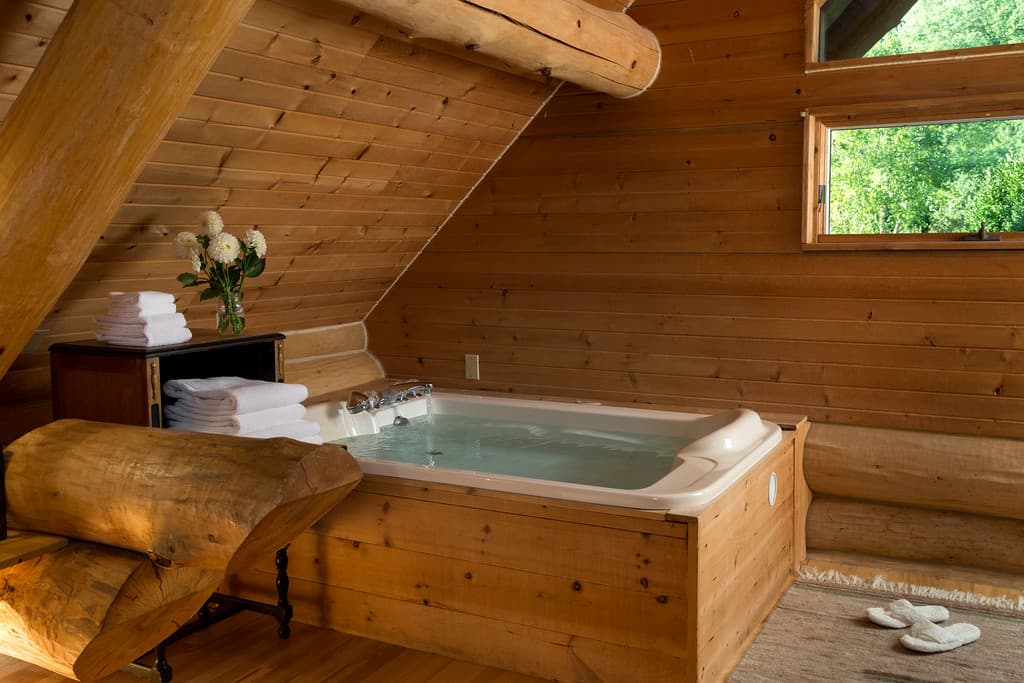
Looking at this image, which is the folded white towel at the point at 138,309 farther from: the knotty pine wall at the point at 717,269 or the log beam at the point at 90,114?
the knotty pine wall at the point at 717,269

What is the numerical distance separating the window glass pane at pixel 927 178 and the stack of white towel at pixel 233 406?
204 centimetres

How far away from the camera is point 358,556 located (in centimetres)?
290

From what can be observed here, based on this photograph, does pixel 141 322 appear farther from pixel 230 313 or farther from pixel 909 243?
pixel 909 243

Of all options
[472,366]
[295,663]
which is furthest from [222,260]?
[472,366]

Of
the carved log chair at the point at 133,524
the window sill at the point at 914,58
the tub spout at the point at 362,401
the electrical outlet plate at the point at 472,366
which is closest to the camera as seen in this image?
the carved log chair at the point at 133,524

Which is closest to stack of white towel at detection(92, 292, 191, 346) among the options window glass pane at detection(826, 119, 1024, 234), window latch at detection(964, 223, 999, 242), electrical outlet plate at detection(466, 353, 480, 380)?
electrical outlet plate at detection(466, 353, 480, 380)

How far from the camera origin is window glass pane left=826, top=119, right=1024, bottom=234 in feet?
11.0

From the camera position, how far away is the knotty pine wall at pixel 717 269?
11.3 feet

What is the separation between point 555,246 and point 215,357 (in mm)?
1495

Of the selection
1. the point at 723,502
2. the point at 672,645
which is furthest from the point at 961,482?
the point at 672,645

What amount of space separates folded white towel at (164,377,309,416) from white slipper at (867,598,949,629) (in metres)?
1.88

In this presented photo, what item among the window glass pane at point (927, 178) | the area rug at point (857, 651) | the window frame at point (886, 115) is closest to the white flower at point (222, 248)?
the area rug at point (857, 651)

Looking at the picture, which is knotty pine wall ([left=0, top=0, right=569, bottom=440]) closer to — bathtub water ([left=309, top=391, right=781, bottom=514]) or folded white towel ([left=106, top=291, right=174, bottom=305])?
folded white towel ([left=106, top=291, right=174, bottom=305])

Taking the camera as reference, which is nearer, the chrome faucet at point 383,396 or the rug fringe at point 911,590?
the rug fringe at point 911,590
